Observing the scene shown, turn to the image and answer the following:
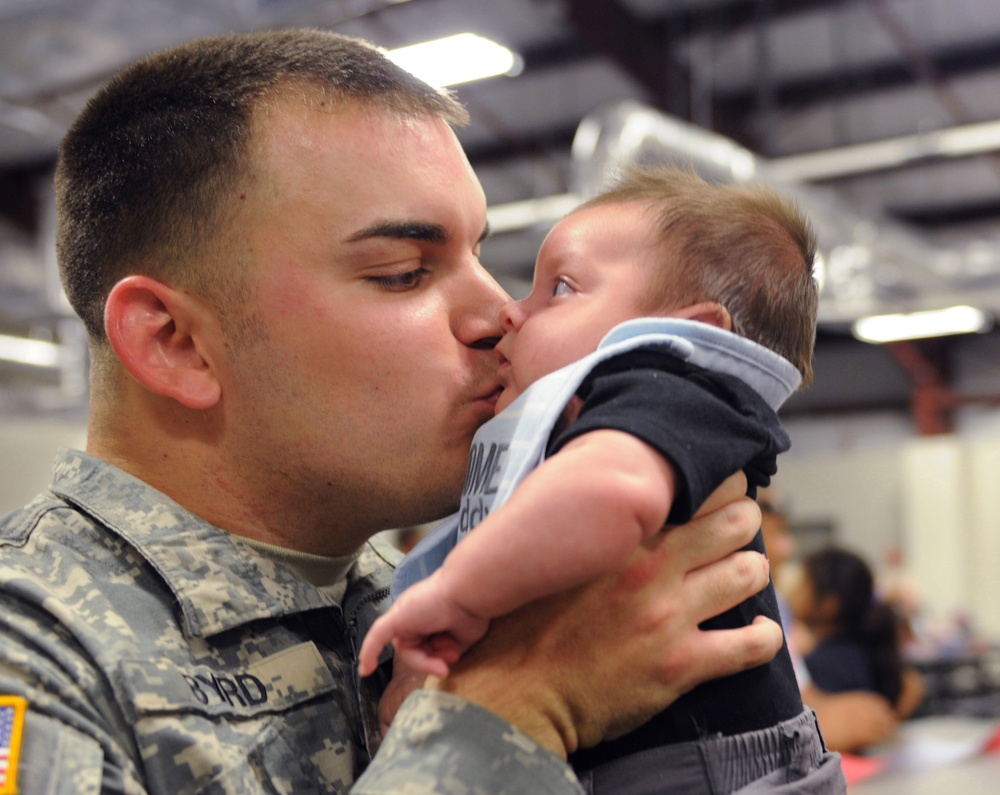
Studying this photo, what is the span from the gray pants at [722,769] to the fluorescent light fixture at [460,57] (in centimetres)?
437

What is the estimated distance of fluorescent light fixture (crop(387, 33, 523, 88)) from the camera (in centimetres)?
514

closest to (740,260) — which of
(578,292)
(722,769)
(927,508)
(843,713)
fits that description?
(578,292)

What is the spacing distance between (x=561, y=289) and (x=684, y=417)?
44 cm

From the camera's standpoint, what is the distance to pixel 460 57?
528 cm

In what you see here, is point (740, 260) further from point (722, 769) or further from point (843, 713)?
point (843, 713)

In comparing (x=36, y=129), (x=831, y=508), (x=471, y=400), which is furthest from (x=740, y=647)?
(x=831, y=508)

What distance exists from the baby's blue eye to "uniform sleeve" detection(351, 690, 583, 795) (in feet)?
1.96

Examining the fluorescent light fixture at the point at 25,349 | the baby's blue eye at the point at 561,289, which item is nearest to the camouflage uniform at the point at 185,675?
the baby's blue eye at the point at 561,289

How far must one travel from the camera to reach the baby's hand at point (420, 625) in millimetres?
1055

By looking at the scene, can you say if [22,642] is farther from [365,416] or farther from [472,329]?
[472,329]

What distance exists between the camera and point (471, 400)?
4.95ft

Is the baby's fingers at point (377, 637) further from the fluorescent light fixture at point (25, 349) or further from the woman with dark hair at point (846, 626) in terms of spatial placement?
the fluorescent light fixture at point (25, 349)

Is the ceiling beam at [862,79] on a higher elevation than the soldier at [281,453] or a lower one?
higher

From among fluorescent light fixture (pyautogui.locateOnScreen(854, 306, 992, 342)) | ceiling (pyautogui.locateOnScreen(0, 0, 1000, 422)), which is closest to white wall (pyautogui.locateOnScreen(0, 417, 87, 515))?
ceiling (pyautogui.locateOnScreen(0, 0, 1000, 422))
